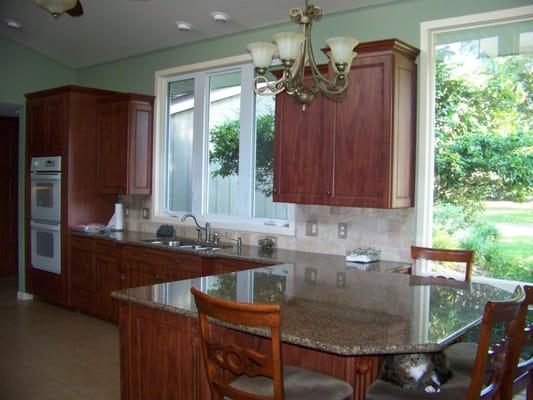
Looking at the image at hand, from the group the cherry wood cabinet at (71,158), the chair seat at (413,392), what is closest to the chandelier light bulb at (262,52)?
the chair seat at (413,392)

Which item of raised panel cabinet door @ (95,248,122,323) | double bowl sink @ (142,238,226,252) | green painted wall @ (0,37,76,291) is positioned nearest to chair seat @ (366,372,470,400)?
double bowl sink @ (142,238,226,252)

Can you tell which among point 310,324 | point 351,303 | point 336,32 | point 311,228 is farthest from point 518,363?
point 336,32

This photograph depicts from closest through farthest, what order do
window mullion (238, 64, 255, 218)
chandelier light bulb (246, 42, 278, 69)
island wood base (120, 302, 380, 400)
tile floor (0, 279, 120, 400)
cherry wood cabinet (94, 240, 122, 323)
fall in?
island wood base (120, 302, 380, 400), chandelier light bulb (246, 42, 278, 69), tile floor (0, 279, 120, 400), window mullion (238, 64, 255, 218), cherry wood cabinet (94, 240, 122, 323)

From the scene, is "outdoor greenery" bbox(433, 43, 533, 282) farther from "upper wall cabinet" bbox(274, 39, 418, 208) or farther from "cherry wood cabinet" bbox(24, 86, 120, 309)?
"cherry wood cabinet" bbox(24, 86, 120, 309)

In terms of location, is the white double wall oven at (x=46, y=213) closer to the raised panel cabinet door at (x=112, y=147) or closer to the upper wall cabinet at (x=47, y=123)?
the upper wall cabinet at (x=47, y=123)

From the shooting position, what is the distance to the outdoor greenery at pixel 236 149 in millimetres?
5008

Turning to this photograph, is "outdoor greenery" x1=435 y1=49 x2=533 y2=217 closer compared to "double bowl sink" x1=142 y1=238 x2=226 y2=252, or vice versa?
"outdoor greenery" x1=435 y1=49 x2=533 y2=217

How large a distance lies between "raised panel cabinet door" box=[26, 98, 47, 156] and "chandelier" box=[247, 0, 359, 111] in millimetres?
4022

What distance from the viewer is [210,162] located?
218 inches

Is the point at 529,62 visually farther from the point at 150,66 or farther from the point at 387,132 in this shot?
the point at 150,66

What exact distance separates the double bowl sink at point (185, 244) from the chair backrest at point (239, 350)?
2.67 meters

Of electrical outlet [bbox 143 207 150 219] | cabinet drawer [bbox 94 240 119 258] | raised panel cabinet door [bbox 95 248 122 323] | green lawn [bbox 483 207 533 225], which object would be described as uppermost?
green lawn [bbox 483 207 533 225]

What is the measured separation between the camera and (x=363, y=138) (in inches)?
149

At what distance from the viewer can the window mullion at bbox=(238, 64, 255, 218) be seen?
511 cm
